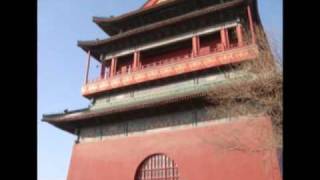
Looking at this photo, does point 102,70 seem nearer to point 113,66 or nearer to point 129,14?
point 113,66

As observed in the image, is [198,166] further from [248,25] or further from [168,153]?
[248,25]

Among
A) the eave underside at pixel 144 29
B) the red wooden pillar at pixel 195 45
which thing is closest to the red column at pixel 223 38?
the eave underside at pixel 144 29

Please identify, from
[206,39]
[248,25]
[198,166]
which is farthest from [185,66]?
[198,166]

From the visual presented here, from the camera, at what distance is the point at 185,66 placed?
14.4m

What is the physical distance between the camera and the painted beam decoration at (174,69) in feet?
43.3

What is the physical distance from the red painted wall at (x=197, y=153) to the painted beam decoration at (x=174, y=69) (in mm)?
2805

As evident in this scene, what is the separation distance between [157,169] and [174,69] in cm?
443

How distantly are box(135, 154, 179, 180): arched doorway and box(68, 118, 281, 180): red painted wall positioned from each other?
0.21 meters

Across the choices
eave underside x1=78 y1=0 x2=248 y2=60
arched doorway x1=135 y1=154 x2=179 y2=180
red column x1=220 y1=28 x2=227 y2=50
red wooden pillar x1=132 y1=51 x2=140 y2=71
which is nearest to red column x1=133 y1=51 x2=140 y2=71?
Result: red wooden pillar x1=132 y1=51 x2=140 y2=71

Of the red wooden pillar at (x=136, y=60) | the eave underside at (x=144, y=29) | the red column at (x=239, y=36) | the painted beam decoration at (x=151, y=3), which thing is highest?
the painted beam decoration at (x=151, y=3)

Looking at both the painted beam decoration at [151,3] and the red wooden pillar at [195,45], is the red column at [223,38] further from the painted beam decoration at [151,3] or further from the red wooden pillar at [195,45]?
the painted beam decoration at [151,3]
